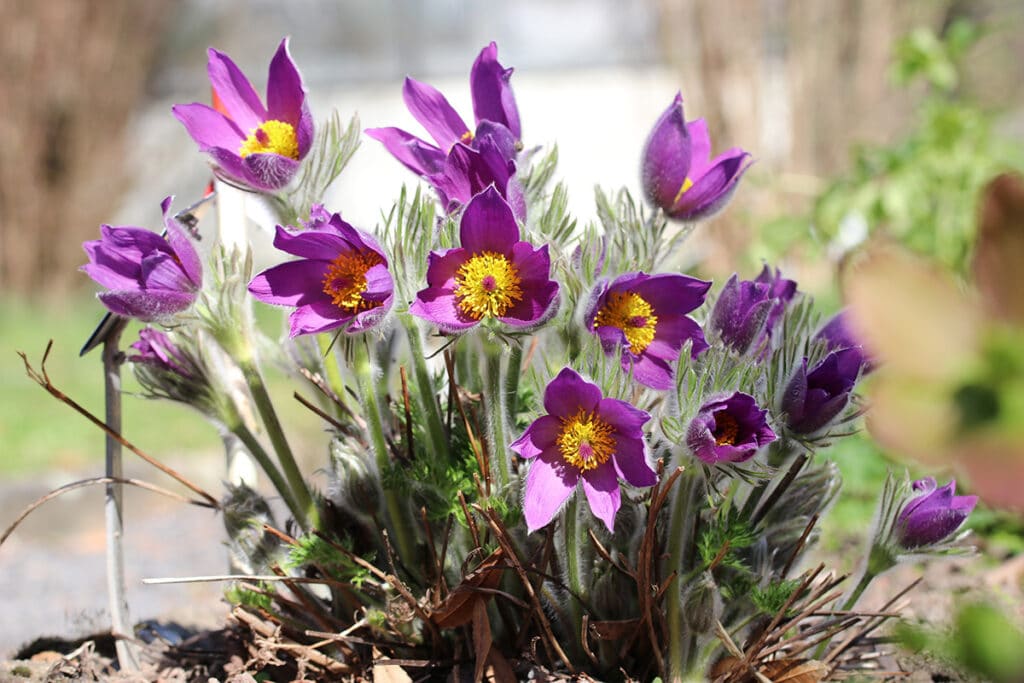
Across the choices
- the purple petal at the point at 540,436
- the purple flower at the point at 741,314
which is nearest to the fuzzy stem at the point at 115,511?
the purple petal at the point at 540,436

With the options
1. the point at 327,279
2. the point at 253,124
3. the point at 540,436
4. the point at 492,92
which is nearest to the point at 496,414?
the point at 540,436

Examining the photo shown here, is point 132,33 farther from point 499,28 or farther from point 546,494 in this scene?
point 546,494

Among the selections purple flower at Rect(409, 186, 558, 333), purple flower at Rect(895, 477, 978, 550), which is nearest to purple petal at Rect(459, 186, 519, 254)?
purple flower at Rect(409, 186, 558, 333)

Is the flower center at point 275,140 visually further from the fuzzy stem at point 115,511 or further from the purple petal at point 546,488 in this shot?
the purple petal at point 546,488

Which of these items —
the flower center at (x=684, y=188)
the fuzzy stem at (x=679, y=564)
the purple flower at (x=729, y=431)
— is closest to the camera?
the purple flower at (x=729, y=431)

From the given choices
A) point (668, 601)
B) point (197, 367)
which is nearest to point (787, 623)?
point (668, 601)

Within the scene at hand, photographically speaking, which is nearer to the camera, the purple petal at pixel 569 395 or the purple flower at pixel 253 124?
the purple petal at pixel 569 395
